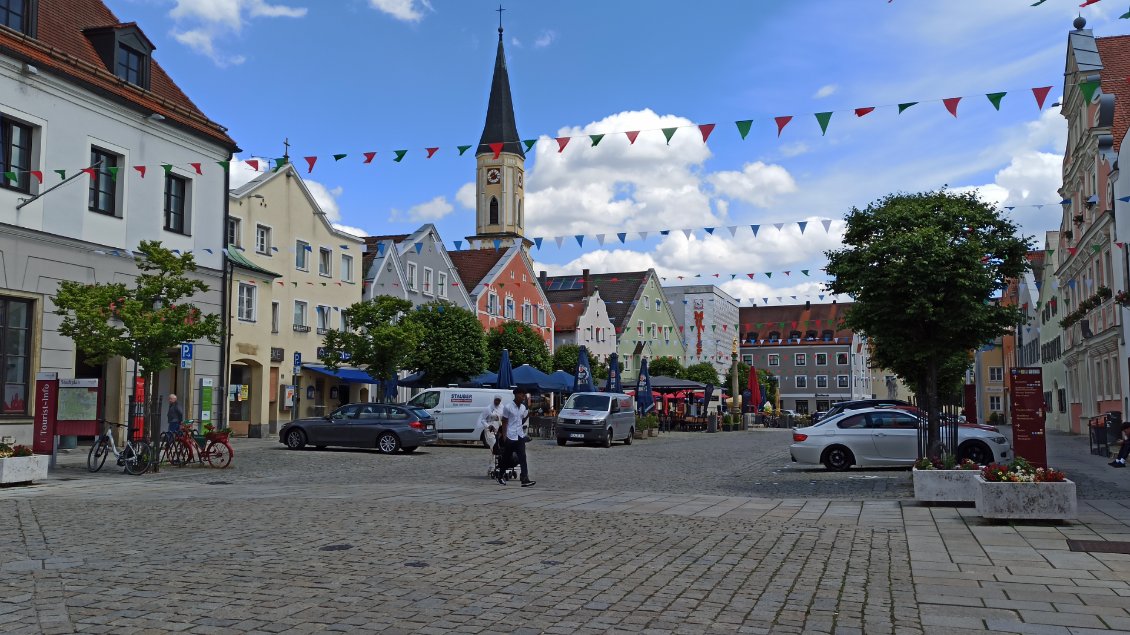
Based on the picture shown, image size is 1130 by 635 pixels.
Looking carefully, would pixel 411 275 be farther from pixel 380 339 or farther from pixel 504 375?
pixel 380 339

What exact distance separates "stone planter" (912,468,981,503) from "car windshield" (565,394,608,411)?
18.6 m

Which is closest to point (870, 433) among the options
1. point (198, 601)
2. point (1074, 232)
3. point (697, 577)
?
point (697, 577)

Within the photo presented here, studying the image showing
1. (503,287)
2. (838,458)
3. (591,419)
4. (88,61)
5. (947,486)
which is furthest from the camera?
(503,287)

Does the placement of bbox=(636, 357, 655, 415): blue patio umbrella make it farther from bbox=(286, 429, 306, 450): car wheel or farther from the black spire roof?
the black spire roof

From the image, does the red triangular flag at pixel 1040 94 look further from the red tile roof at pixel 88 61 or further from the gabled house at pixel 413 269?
the gabled house at pixel 413 269

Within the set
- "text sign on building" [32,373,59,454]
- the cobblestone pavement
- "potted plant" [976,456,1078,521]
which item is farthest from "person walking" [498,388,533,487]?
"text sign on building" [32,373,59,454]

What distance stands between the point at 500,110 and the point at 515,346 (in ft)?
106

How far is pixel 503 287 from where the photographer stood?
6262 cm

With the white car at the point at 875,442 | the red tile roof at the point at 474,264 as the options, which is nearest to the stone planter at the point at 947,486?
the white car at the point at 875,442

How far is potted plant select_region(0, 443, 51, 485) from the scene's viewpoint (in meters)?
15.6

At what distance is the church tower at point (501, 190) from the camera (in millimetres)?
79688

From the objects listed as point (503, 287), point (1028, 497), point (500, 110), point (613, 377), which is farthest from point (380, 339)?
point (500, 110)

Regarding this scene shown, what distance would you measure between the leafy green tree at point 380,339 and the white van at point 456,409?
12.5 ft

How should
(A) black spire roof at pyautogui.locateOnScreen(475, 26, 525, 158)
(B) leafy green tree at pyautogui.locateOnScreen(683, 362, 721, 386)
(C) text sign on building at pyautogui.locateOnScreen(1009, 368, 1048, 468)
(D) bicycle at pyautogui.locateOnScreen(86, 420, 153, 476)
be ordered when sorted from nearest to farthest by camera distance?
(C) text sign on building at pyautogui.locateOnScreen(1009, 368, 1048, 468) → (D) bicycle at pyautogui.locateOnScreen(86, 420, 153, 476) → (A) black spire roof at pyautogui.locateOnScreen(475, 26, 525, 158) → (B) leafy green tree at pyautogui.locateOnScreen(683, 362, 721, 386)
